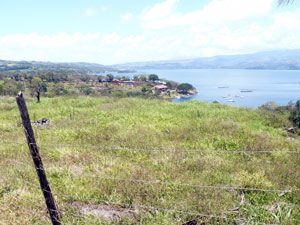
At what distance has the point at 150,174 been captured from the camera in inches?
194

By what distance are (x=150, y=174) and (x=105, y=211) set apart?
1496 millimetres

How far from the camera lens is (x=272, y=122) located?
1042 cm

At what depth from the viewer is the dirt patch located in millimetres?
3548

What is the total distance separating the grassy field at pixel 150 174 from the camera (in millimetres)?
3604

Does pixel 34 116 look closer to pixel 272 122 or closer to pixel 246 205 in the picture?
pixel 246 205

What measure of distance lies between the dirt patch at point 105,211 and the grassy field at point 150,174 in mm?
18

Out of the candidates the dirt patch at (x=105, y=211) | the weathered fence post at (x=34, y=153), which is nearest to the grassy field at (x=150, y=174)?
the dirt patch at (x=105, y=211)

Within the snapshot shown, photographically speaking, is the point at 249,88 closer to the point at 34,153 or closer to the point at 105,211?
the point at 105,211

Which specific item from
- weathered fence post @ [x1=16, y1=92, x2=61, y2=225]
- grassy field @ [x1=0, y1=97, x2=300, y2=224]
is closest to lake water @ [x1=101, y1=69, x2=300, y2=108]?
grassy field @ [x1=0, y1=97, x2=300, y2=224]

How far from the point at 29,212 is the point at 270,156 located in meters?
6.50

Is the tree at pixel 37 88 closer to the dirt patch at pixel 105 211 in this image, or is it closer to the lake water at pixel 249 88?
the lake water at pixel 249 88

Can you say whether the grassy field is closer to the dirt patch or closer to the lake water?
the dirt patch

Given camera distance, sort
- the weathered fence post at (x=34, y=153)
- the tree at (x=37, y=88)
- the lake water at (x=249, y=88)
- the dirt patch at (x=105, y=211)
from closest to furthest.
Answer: the weathered fence post at (x=34, y=153)
the dirt patch at (x=105, y=211)
the tree at (x=37, y=88)
the lake water at (x=249, y=88)

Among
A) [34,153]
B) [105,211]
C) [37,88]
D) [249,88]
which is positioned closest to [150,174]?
[105,211]
